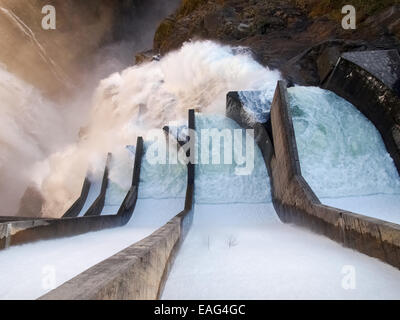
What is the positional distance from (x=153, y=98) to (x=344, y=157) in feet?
40.8

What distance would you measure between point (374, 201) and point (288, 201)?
5.30ft

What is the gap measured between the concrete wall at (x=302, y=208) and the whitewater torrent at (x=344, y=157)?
541mm

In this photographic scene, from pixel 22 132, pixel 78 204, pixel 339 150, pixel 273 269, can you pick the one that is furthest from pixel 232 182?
pixel 22 132

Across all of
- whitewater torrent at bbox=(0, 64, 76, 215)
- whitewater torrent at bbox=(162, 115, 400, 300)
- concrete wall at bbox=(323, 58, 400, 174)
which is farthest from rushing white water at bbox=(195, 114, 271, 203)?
whitewater torrent at bbox=(0, 64, 76, 215)

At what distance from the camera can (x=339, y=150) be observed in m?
6.86

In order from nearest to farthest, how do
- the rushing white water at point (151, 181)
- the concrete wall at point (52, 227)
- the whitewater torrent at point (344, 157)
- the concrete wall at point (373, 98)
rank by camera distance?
the concrete wall at point (52, 227) → the whitewater torrent at point (344, 157) → the concrete wall at point (373, 98) → the rushing white water at point (151, 181)

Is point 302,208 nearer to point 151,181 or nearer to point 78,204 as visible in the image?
point 151,181

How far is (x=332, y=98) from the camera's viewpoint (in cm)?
827

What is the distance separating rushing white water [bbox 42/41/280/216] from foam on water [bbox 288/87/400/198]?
3812 millimetres

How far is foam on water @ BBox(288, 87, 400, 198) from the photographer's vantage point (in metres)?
6.10

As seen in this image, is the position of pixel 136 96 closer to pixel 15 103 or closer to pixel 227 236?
pixel 227 236

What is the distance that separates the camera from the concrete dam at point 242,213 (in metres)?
2.27

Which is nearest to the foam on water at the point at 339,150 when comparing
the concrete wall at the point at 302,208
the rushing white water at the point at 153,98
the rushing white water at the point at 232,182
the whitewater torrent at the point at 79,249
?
the concrete wall at the point at 302,208

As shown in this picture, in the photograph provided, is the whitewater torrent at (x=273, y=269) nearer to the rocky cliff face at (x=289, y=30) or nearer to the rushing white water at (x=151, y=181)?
the rushing white water at (x=151, y=181)
